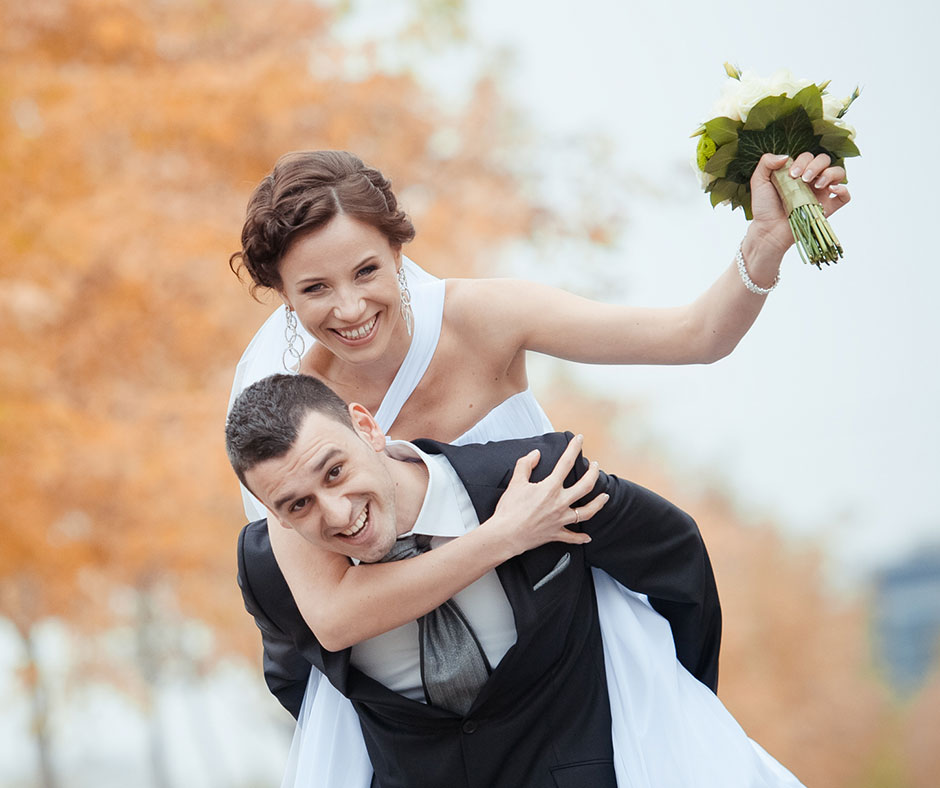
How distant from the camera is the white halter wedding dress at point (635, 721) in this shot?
2227 mm

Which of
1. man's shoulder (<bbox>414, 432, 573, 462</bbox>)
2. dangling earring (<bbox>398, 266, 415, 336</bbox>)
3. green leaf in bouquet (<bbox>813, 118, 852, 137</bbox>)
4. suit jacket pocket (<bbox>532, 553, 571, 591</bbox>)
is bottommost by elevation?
suit jacket pocket (<bbox>532, 553, 571, 591</bbox>)

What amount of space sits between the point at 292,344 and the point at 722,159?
115cm

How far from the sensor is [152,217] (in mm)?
6645

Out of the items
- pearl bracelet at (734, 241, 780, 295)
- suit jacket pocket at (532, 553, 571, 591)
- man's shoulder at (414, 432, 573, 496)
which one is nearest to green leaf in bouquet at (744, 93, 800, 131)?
pearl bracelet at (734, 241, 780, 295)

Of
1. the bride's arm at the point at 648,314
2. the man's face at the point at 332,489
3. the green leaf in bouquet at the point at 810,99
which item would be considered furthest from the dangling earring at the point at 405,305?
the green leaf in bouquet at the point at 810,99

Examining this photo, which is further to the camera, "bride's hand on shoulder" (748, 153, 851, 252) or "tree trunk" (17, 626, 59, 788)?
"tree trunk" (17, 626, 59, 788)

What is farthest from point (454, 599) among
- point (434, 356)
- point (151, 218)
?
point (151, 218)

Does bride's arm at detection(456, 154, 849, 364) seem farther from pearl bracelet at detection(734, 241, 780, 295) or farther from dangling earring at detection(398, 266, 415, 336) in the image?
dangling earring at detection(398, 266, 415, 336)

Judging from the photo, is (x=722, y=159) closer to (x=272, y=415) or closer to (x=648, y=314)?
(x=648, y=314)

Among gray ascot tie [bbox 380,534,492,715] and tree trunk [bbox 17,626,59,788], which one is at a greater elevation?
tree trunk [bbox 17,626,59,788]

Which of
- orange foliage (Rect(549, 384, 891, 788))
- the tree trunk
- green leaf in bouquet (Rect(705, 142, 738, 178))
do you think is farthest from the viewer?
the tree trunk

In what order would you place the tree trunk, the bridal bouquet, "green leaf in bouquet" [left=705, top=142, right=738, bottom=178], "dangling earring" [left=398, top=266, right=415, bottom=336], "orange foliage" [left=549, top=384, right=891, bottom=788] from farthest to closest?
the tree trunk < "orange foliage" [left=549, top=384, right=891, bottom=788] < "dangling earring" [left=398, top=266, right=415, bottom=336] < "green leaf in bouquet" [left=705, top=142, right=738, bottom=178] < the bridal bouquet

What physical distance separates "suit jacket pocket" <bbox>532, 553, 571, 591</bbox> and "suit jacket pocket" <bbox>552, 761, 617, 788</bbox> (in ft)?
1.18

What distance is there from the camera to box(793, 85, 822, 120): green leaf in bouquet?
2.17 m
